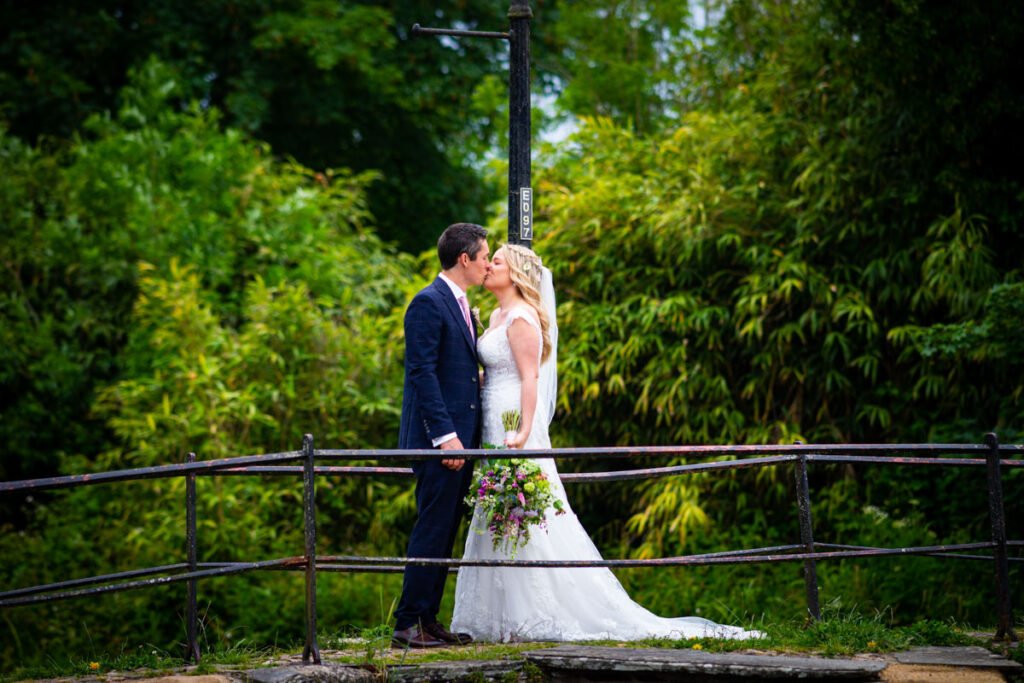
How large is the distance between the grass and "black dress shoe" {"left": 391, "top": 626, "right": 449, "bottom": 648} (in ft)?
0.21

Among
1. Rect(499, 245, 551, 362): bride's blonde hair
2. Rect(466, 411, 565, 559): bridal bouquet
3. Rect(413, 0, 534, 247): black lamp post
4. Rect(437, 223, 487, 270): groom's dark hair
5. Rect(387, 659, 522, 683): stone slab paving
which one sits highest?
Rect(413, 0, 534, 247): black lamp post

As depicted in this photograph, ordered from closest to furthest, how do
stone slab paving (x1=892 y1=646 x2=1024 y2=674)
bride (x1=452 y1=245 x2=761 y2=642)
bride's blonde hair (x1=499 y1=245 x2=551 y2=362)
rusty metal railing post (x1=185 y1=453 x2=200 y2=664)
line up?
1. stone slab paving (x1=892 y1=646 x2=1024 y2=674)
2. rusty metal railing post (x1=185 y1=453 x2=200 y2=664)
3. bride (x1=452 y1=245 x2=761 y2=642)
4. bride's blonde hair (x1=499 y1=245 x2=551 y2=362)

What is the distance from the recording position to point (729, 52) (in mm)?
12102

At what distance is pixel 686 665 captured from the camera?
4832mm

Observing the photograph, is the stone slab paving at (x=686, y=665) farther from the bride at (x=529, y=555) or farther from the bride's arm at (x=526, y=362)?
the bride's arm at (x=526, y=362)

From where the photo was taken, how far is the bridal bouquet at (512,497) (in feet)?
18.2

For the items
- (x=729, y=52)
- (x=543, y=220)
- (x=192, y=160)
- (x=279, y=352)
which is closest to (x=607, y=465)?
(x=543, y=220)

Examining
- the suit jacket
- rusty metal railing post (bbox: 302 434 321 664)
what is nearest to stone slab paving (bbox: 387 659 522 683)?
rusty metal railing post (bbox: 302 434 321 664)

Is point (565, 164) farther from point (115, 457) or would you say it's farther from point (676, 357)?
point (115, 457)

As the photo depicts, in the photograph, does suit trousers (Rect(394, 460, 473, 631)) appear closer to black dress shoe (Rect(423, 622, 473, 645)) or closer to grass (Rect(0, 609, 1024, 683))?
black dress shoe (Rect(423, 622, 473, 645))

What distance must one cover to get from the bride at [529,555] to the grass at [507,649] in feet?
0.85

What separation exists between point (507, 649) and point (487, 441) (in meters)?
1.11

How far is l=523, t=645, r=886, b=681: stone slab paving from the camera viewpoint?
15.5 ft

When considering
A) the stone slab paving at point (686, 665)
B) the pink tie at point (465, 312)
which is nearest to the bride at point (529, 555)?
the pink tie at point (465, 312)
